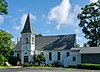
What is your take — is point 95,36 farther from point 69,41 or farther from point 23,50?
point 23,50

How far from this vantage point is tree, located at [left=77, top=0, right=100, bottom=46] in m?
65.0

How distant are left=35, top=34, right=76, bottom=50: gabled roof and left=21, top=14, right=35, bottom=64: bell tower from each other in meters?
2.79

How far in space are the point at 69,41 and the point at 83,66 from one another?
17171mm

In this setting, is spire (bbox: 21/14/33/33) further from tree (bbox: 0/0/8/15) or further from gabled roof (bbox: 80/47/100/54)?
tree (bbox: 0/0/8/15)

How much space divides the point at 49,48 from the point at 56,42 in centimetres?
272

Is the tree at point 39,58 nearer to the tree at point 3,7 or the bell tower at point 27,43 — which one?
the bell tower at point 27,43

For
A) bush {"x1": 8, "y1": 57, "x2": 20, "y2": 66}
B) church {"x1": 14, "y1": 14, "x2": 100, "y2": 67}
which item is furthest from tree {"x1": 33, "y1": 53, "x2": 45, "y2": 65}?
bush {"x1": 8, "y1": 57, "x2": 20, "y2": 66}

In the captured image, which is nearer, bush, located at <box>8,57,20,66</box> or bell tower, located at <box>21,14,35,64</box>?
bush, located at <box>8,57,20,66</box>

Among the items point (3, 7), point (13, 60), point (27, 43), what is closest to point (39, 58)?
point (27, 43)

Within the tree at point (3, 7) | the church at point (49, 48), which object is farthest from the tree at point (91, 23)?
the tree at point (3, 7)

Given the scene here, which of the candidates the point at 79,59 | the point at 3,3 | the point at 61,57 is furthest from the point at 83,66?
the point at 3,3

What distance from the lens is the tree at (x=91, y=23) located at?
65.0 m

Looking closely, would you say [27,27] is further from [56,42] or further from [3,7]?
[3,7]

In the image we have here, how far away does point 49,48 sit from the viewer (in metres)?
67.7
